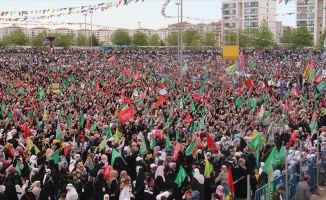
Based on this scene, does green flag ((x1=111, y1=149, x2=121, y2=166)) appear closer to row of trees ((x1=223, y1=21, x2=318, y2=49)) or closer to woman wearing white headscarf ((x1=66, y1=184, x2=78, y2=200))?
woman wearing white headscarf ((x1=66, y1=184, x2=78, y2=200))

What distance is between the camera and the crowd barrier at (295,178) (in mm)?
11862

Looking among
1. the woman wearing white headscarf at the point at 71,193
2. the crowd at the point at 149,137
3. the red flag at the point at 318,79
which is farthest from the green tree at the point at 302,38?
the woman wearing white headscarf at the point at 71,193

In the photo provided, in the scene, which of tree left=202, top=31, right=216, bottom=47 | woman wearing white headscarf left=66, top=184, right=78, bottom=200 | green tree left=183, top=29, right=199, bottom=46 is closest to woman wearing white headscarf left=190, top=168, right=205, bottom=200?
woman wearing white headscarf left=66, top=184, right=78, bottom=200

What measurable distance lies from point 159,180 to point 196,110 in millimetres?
11898

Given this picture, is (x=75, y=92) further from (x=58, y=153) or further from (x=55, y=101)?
(x=58, y=153)

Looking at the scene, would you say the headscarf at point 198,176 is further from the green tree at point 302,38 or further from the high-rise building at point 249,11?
the high-rise building at point 249,11

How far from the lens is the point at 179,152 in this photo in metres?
14.4

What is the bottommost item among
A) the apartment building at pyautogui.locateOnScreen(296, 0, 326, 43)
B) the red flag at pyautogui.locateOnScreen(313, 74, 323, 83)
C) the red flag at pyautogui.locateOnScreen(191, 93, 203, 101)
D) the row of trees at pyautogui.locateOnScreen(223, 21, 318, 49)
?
the red flag at pyautogui.locateOnScreen(191, 93, 203, 101)

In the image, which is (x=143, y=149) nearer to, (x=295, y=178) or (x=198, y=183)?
(x=198, y=183)

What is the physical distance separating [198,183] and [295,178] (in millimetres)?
2980

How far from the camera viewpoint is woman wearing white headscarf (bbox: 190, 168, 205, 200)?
40.1ft

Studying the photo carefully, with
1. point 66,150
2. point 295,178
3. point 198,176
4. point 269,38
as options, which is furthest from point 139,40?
point 198,176

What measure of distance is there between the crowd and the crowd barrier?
24 centimetres

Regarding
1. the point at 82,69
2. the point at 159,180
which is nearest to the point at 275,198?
the point at 159,180
